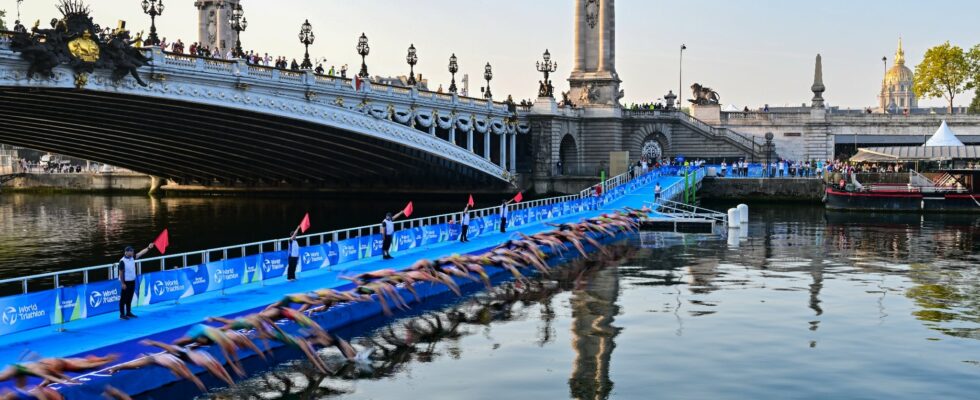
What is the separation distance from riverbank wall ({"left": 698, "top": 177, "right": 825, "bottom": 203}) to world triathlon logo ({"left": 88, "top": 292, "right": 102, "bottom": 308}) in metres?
69.1

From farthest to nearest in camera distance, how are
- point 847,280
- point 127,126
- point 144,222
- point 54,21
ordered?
point 144,222, point 127,126, point 54,21, point 847,280

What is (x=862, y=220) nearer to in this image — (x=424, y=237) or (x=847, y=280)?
(x=847, y=280)

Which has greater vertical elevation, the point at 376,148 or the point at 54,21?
the point at 54,21

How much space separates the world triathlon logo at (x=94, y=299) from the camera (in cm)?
2480

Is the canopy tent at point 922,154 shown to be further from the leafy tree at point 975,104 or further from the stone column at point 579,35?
the leafy tree at point 975,104

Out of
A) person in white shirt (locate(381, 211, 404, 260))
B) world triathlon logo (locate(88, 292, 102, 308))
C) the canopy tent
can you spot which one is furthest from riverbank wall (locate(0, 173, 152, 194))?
world triathlon logo (locate(88, 292, 102, 308))

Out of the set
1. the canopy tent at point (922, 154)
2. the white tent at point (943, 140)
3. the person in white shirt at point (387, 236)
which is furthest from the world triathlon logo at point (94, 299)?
the white tent at point (943, 140)

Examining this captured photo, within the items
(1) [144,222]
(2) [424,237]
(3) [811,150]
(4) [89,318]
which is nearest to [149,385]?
(4) [89,318]

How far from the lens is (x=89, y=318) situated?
2486 centimetres

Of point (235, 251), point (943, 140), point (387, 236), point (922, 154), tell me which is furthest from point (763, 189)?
point (387, 236)

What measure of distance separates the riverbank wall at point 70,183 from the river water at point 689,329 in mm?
54836

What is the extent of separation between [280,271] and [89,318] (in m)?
8.22

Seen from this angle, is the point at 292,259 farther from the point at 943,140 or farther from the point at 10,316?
the point at 943,140

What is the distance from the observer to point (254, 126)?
62969 millimetres
